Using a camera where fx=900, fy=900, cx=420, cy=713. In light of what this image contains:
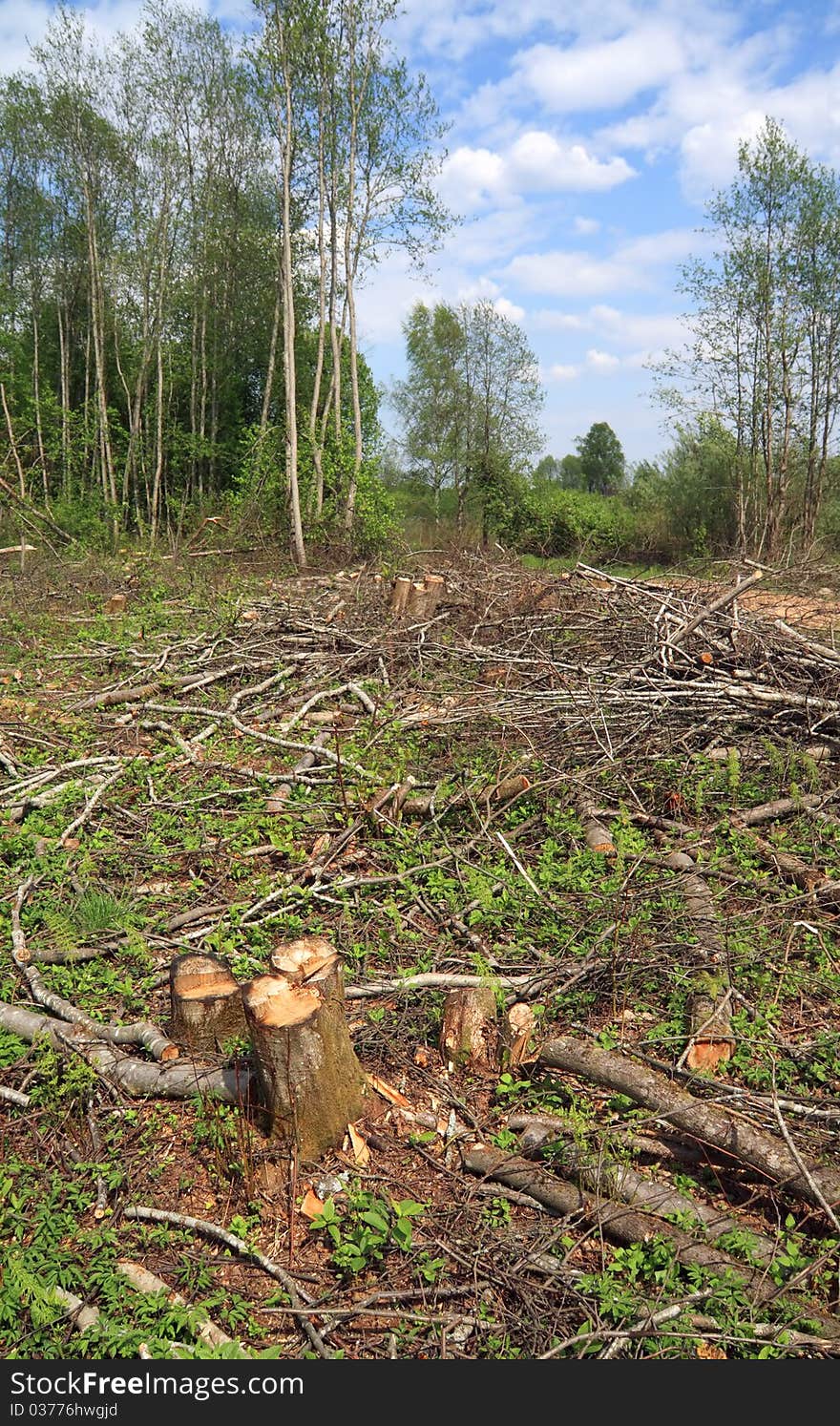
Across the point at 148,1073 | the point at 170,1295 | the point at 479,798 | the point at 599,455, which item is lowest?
the point at 170,1295

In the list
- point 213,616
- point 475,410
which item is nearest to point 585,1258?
point 213,616

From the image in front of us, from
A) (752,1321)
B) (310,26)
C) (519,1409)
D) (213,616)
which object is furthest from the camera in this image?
(310,26)

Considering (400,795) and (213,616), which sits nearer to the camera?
(400,795)

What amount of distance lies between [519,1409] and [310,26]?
719 inches

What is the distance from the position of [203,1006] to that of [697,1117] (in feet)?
5.53

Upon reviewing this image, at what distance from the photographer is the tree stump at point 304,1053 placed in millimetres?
2707

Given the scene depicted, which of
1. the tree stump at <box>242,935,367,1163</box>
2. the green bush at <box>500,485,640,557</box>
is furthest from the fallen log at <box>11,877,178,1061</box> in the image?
the green bush at <box>500,485,640,557</box>

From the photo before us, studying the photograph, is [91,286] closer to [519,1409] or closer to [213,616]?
[213,616]

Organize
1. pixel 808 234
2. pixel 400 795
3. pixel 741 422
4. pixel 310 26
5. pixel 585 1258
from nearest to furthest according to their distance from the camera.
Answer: pixel 585 1258 → pixel 400 795 → pixel 310 26 → pixel 808 234 → pixel 741 422

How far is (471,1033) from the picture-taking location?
3.26 meters

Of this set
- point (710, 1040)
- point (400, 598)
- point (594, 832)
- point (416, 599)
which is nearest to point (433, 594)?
point (416, 599)

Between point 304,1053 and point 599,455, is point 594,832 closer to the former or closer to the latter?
point 304,1053

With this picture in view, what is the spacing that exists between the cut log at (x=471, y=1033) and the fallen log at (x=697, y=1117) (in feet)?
0.66

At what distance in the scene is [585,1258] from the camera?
7.99 feet
